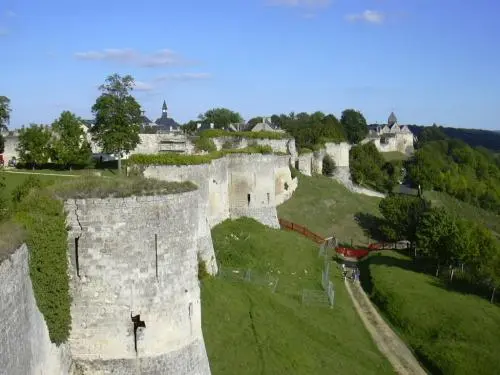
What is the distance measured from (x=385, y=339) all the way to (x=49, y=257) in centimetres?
1698

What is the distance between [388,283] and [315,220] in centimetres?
1311

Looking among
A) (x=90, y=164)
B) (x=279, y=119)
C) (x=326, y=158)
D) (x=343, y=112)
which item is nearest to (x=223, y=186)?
(x=90, y=164)

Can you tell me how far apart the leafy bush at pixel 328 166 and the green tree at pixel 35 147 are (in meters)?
36.8

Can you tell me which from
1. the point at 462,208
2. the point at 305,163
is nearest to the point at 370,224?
the point at 305,163

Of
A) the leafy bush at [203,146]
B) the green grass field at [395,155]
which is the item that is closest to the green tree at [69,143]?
the leafy bush at [203,146]

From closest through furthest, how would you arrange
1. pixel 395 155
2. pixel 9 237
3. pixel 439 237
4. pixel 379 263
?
pixel 9 237, pixel 439 237, pixel 379 263, pixel 395 155

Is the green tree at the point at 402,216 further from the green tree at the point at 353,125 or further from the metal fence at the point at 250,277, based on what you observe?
the green tree at the point at 353,125

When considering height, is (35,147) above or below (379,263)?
above

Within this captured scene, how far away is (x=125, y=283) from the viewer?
12.4 metres

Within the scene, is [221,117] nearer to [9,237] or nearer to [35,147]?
[35,147]

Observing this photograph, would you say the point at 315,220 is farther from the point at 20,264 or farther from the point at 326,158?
the point at 20,264

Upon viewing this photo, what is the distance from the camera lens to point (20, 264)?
10523mm

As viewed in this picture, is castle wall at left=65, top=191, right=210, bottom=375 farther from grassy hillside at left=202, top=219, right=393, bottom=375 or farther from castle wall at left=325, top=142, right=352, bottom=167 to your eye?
castle wall at left=325, top=142, right=352, bottom=167

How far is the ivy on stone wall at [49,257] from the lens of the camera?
11.4 metres
